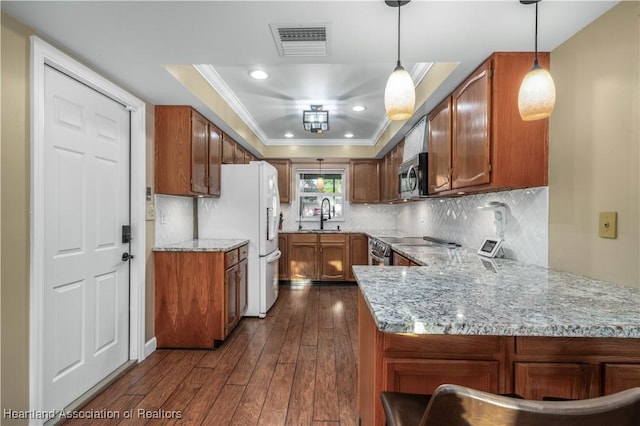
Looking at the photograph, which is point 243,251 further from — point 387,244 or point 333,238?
point 333,238

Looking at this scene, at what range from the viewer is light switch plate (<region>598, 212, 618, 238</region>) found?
57.0 inches

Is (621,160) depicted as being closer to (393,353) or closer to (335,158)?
(393,353)

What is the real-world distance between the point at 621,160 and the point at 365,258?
3.90 m

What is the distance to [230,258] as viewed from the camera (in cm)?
298

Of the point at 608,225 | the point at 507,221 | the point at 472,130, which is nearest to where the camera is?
the point at 608,225

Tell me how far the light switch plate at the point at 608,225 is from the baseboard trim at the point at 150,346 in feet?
10.5

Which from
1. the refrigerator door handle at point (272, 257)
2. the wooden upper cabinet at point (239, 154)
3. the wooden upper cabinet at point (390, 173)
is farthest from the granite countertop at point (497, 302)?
the wooden upper cabinet at point (239, 154)

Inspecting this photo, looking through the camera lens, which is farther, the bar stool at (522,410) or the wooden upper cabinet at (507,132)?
the wooden upper cabinet at (507,132)

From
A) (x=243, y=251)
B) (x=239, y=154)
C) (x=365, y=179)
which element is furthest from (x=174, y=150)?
(x=365, y=179)

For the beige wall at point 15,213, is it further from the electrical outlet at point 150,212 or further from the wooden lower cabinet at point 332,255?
the wooden lower cabinet at point 332,255

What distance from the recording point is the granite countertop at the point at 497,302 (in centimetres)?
90

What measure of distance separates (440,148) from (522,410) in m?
2.41

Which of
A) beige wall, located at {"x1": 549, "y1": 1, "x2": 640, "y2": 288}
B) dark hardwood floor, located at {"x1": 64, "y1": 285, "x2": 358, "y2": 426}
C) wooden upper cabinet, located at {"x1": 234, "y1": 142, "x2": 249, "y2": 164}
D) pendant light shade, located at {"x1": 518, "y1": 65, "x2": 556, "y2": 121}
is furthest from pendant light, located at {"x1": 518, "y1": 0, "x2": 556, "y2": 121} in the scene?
wooden upper cabinet, located at {"x1": 234, "y1": 142, "x2": 249, "y2": 164}

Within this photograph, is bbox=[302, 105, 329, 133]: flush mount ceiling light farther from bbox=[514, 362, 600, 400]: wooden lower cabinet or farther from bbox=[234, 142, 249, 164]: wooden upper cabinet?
bbox=[514, 362, 600, 400]: wooden lower cabinet
